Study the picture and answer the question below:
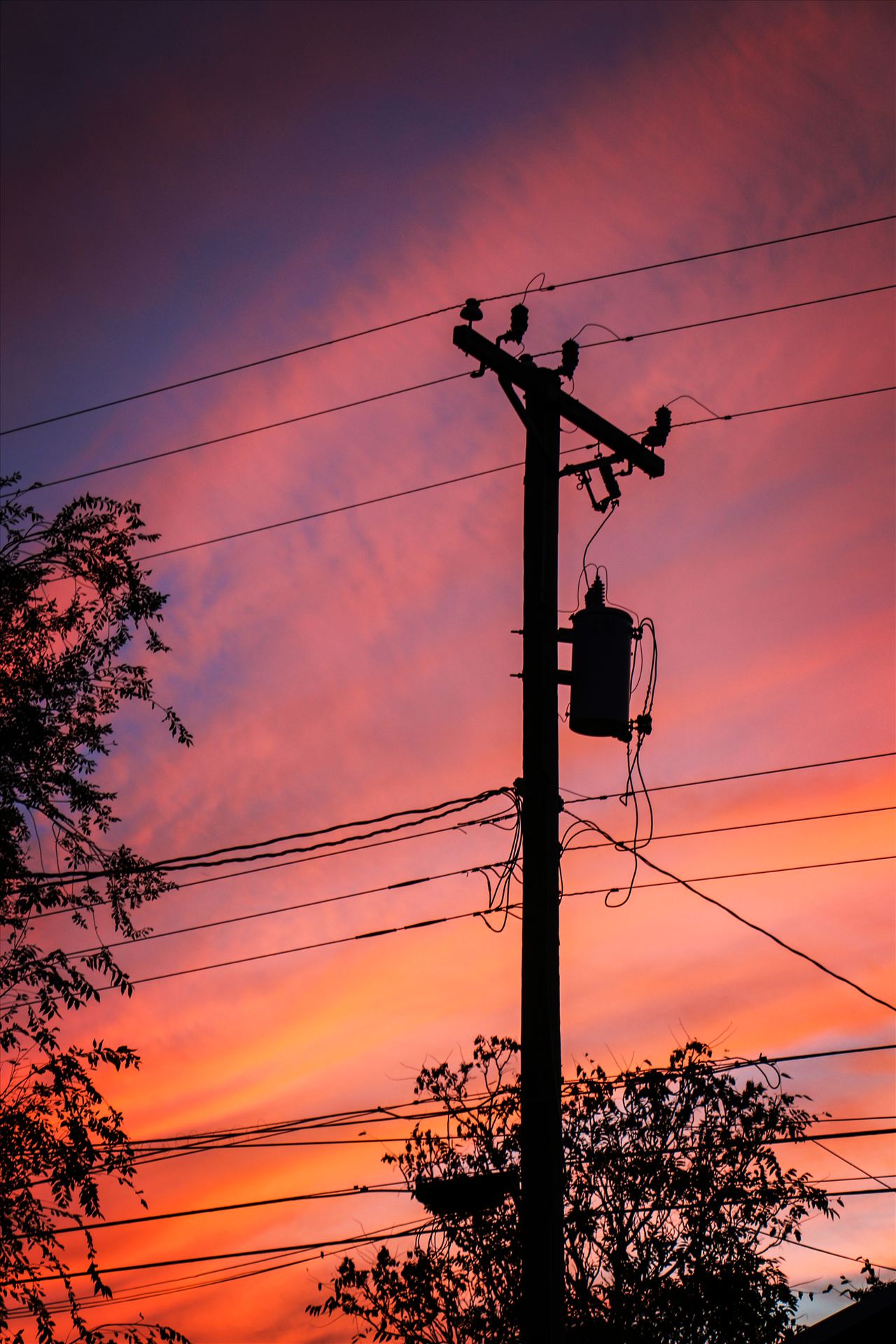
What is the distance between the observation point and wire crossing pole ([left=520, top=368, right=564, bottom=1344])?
8844 millimetres

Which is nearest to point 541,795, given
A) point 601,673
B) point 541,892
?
point 541,892

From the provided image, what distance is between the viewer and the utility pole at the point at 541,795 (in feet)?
29.2

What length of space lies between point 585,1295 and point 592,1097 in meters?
2.82

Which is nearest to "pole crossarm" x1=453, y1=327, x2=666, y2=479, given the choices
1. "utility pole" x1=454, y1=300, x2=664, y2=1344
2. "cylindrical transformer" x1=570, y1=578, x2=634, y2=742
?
"utility pole" x1=454, y1=300, x2=664, y2=1344

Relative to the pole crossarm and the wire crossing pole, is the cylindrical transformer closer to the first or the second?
the wire crossing pole

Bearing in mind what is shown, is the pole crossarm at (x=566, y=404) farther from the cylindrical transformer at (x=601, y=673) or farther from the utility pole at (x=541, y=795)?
the cylindrical transformer at (x=601, y=673)

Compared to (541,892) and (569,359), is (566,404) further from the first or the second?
(541,892)

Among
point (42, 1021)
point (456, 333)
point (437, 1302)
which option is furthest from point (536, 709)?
point (437, 1302)

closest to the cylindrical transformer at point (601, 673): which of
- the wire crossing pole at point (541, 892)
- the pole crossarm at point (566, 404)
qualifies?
the wire crossing pole at point (541, 892)

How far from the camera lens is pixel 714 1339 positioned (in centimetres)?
1998

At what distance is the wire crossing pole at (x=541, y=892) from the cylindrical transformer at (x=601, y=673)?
0.41 meters

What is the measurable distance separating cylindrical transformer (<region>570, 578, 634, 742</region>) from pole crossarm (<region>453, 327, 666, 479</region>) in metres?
1.66

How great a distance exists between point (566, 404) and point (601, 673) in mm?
2470

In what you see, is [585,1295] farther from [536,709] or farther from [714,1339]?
[536,709]
